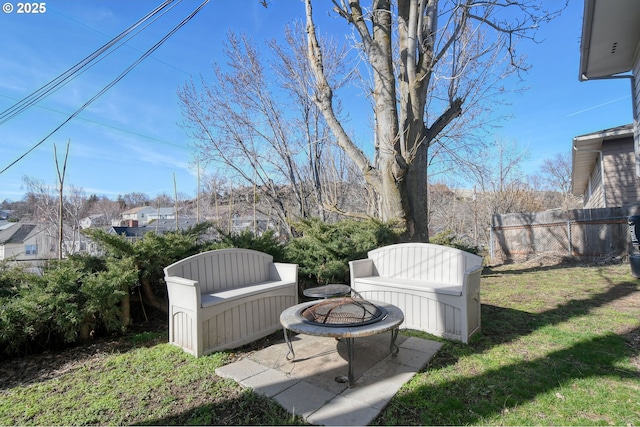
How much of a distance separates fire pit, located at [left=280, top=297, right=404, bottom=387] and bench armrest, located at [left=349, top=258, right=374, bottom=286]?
103cm

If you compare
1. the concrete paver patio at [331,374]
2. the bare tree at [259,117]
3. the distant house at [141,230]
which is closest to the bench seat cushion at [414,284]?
the concrete paver patio at [331,374]

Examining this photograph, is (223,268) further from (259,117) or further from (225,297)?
(259,117)

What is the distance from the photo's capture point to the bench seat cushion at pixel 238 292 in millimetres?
2988

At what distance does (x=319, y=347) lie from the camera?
3027mm

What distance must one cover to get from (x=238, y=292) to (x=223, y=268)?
408 mm

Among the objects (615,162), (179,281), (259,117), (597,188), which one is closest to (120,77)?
(259,117)

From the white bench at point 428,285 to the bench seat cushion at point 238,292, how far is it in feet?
3.34

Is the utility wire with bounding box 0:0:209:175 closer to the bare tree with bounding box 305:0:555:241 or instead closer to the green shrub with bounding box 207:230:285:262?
the bare tree with bounding box 305:0:555:241

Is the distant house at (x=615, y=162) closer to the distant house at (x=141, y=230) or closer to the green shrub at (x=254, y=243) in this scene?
the green shrub at (x=254, y=243)

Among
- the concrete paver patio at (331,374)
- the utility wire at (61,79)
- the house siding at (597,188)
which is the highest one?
the utility wire at (61,79)

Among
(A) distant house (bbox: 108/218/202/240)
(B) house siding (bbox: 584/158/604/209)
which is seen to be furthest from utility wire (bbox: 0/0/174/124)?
(B) house siding (bbox: 584/158/604/209)

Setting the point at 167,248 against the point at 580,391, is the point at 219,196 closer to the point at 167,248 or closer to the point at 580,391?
the point at 167,248

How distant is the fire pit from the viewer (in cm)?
224

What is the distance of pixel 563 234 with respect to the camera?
29.3ft
